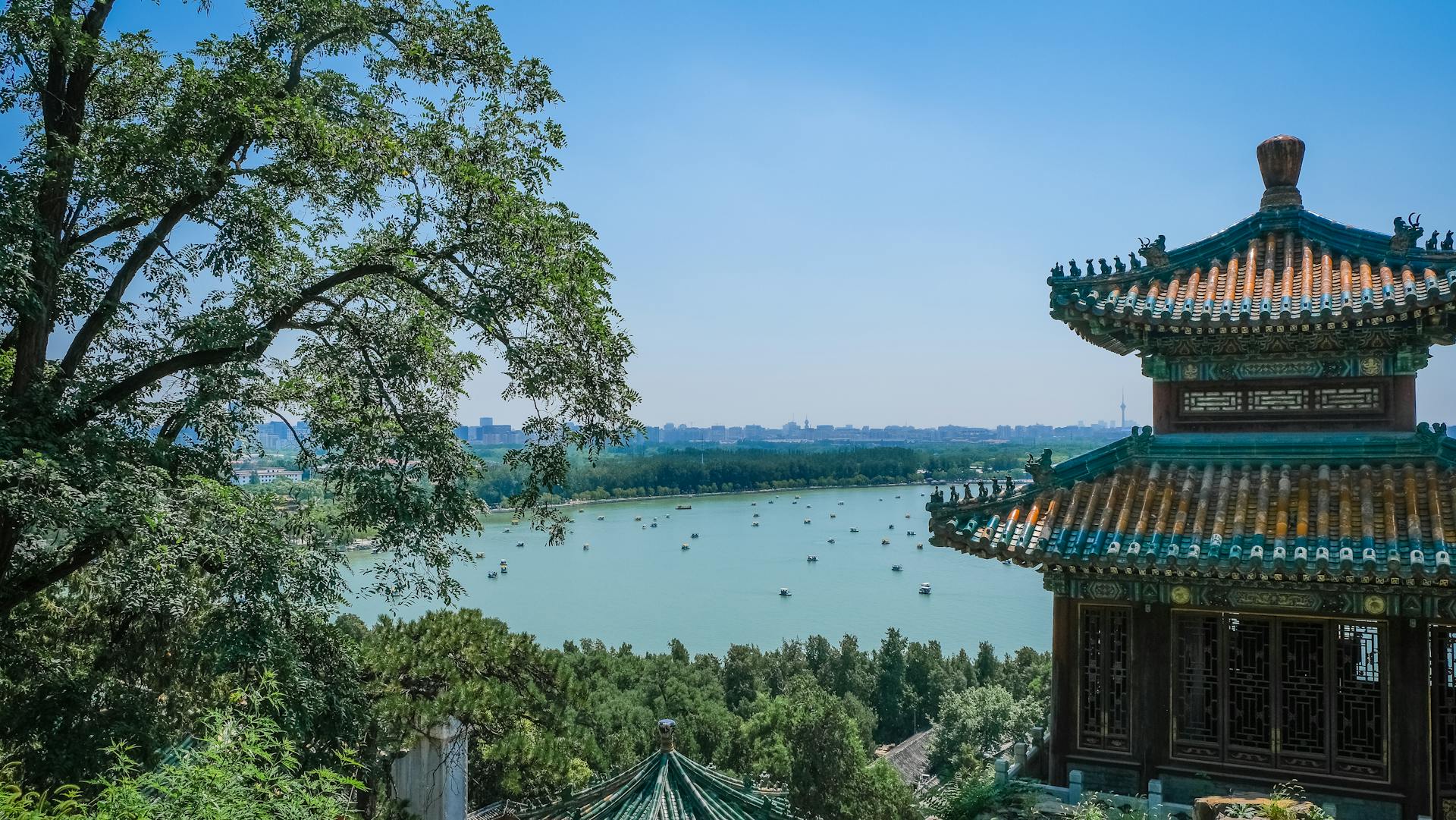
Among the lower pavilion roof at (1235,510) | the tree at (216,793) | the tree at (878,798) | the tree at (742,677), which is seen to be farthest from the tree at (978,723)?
the tree at (216,793)

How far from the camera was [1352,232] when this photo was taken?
6621 mm

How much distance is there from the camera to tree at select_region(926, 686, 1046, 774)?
1006 inches

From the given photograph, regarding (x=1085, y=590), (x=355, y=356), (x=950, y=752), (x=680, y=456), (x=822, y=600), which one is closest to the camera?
(x=1085, y=590)

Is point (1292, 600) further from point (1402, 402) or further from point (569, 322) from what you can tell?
point (569, 322)

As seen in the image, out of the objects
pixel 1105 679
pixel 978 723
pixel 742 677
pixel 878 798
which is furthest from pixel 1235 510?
pixel 742 677

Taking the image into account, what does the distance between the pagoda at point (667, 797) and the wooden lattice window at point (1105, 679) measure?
251 centimetres

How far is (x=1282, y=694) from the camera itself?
617cm

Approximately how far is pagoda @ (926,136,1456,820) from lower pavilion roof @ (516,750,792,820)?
2285mm

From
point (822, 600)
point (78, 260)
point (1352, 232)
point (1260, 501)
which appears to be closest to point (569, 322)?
point (78, 260)

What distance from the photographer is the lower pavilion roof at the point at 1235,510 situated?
223 inches

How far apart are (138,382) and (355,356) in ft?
4.91

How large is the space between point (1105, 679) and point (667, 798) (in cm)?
324

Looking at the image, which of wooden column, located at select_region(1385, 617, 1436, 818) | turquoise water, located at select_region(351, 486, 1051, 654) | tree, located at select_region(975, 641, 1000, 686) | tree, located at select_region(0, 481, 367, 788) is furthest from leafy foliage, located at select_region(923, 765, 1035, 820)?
turquoise water, located at select_region(351, 486, 1051, 654)

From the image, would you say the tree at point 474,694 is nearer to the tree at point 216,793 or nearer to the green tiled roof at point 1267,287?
the tree at point 216,793
